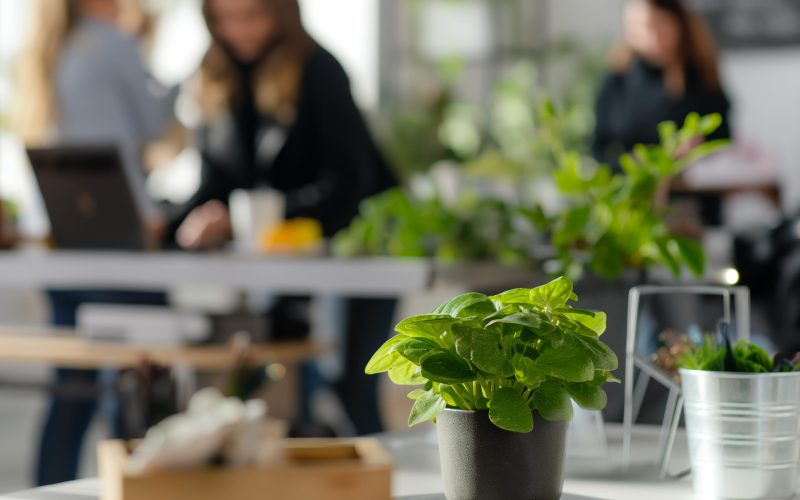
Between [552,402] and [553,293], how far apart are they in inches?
3.5

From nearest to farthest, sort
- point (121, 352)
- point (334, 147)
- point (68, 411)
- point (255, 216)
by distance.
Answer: point (121, 352), point (255, 216), point (68, 411), point (334, 147)

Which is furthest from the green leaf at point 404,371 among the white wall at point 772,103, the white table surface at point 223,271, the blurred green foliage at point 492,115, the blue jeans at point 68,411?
the white wall at point 772,103

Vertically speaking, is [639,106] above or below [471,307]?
above

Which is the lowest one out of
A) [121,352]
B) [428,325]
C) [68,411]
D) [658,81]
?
[68,411]

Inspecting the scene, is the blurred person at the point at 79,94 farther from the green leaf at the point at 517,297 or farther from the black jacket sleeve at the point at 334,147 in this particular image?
the green leaf at the point at 517,297

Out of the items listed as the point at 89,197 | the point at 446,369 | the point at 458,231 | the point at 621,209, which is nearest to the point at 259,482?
the point at 446,369

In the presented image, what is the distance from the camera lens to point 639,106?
15.0 ft

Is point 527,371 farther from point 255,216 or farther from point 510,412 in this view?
point 255,216

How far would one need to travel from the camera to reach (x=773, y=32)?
20.7 ft

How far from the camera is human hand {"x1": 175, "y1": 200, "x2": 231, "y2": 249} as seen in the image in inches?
121

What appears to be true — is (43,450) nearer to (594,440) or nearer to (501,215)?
(501,215)

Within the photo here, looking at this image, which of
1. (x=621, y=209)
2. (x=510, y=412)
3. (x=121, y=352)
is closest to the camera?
(x=510, y=412)

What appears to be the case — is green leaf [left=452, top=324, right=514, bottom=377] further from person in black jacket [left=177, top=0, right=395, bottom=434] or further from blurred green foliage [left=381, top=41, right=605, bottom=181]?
blurred green foliage [left=381, top=41, right=605, bottom=181]

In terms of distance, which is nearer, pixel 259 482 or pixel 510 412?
pixel 259 482
